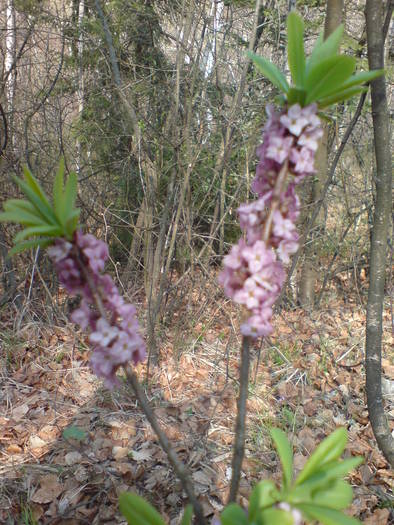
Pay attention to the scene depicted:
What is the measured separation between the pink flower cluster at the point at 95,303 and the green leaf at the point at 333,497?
470 millimetres

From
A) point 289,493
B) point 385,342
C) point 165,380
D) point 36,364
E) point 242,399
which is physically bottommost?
point 385,342

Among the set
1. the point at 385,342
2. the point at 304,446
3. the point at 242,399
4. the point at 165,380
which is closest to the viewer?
the point at 242,399

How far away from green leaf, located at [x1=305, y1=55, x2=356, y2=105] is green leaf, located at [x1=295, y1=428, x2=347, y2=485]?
80cm

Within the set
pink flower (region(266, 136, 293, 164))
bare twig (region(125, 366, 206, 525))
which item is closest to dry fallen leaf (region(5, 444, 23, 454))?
bare twig (region(125, 366, 206, 525))

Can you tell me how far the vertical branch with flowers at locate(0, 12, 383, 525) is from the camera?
0.87m

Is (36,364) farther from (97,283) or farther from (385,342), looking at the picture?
(385,342)

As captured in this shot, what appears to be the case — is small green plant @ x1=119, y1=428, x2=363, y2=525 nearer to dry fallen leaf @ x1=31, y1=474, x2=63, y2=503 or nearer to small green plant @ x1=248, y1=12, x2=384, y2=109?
small green plant @ x1=248, y1=12, x2=384, y2=109

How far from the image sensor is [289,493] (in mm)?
891

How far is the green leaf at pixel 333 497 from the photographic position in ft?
2.82

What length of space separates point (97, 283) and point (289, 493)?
0.60 metres

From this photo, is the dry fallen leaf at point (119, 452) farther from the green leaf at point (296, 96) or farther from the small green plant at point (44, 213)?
the green leaf at point (296, 96)

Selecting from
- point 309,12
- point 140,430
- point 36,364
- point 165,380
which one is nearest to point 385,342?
point 165,380

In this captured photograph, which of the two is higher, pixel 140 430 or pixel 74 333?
pixel 74 333

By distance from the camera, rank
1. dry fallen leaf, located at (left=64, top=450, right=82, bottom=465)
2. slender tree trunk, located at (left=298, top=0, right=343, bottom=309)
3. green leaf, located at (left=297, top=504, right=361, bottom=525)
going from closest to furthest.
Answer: green leaf, located at (left=297, top=504, right=361, bottom=525), dry fallen leaf, located at (left=64, top=450, right=82, bottom=465), slender tree trunk, located at (left=298, top=0, right=343, bottom=309)
